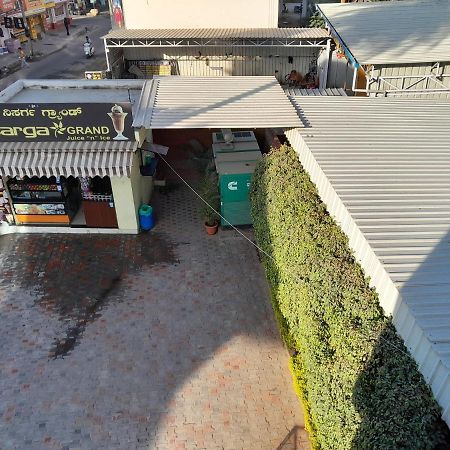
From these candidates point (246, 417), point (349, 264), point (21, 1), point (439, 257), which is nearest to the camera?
point (439, 257)

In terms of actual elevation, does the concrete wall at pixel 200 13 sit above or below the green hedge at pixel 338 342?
above

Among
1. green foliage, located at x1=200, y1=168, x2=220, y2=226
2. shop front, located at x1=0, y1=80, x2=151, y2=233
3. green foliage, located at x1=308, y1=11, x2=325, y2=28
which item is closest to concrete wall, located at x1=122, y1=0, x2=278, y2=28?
green foliage, located at x1=308, y1=11, x2=325, y2=28

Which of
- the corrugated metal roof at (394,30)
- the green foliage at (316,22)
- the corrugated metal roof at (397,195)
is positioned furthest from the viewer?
the green foliage at (316,22)

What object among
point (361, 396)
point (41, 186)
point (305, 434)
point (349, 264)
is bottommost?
point (305, 434)

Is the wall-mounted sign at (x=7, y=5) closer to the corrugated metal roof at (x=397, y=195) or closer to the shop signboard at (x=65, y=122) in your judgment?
the shop signboard at (x=65, y=122)

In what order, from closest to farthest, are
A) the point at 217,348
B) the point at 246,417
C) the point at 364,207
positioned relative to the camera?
the point at 364,207 < the point at 246,417 < the point at 217,348

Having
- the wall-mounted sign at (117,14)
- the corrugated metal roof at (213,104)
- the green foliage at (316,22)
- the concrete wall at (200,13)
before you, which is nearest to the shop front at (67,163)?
the corrugated metal roof at (213,104)

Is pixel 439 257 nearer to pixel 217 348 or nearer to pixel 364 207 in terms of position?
pixel 364 207

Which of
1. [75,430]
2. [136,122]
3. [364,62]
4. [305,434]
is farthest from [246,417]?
[364,62]
